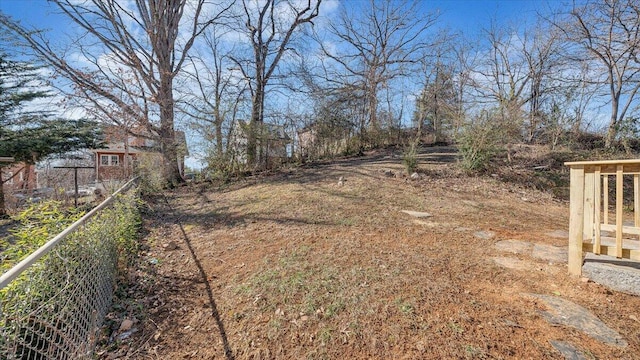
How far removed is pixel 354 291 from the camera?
2242 millimetres

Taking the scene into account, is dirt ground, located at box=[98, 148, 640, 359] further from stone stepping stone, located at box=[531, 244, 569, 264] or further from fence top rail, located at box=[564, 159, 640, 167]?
fence top rail, located at box=[564, 159, 640, 167]

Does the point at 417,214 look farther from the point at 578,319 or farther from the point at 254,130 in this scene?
the point at 254,130

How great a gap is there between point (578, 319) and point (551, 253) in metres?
1.28

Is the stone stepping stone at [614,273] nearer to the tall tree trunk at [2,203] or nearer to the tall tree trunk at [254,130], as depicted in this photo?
the tall tree trunk at [254,130]

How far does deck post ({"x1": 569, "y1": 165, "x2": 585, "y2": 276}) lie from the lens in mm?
2373

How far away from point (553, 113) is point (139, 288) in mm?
10802

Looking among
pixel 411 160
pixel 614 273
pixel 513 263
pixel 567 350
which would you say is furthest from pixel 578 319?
pixel 411 160

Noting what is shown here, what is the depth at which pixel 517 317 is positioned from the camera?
6.11 feet

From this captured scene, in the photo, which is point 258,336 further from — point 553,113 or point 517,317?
point 553,113

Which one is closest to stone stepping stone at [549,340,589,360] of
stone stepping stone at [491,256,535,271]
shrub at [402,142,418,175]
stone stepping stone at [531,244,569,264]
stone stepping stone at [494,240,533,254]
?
stone stepping stone at [491,256,535,271]

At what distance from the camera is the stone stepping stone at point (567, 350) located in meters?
1.51

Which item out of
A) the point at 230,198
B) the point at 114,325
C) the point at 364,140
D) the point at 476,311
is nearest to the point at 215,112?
the point at 230,198

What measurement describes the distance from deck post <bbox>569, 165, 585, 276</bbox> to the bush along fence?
3766 mm

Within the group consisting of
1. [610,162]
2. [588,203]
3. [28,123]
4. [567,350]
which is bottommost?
[567,350]
